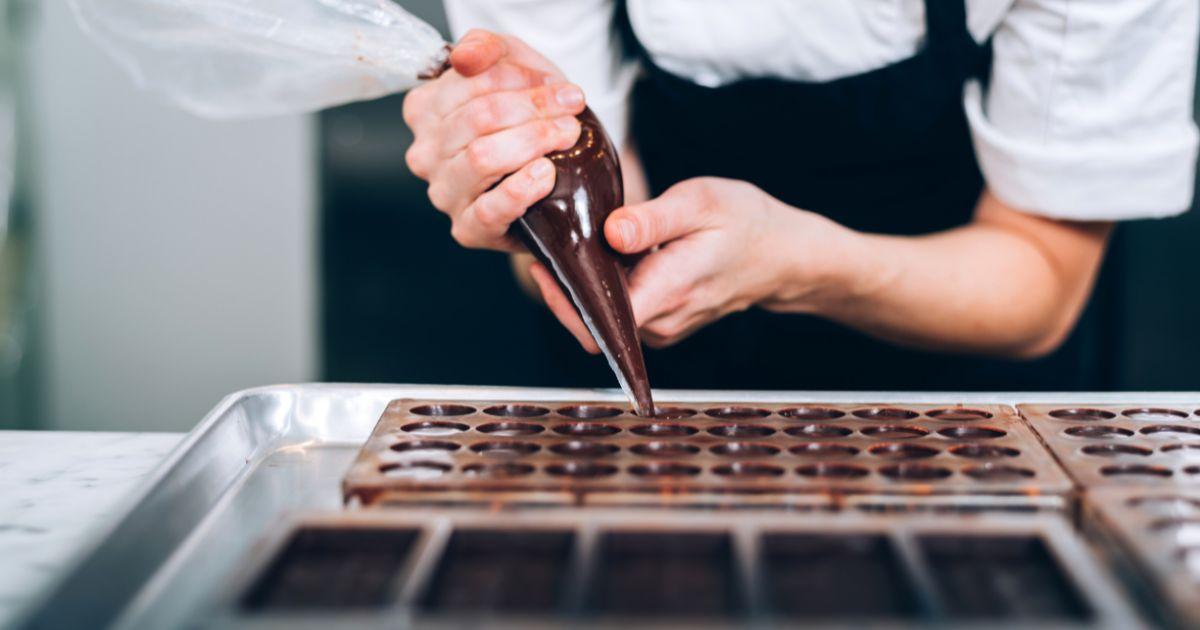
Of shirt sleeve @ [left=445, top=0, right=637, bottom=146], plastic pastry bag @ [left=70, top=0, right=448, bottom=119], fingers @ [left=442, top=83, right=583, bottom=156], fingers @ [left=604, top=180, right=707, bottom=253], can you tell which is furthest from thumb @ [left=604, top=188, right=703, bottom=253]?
shirt sleeve @ [left=445, top=0, right=637, bottom=146]

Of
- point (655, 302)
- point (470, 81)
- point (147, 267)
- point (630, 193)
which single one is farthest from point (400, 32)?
point (147, 267)

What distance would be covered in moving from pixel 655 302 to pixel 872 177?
0.49 meters

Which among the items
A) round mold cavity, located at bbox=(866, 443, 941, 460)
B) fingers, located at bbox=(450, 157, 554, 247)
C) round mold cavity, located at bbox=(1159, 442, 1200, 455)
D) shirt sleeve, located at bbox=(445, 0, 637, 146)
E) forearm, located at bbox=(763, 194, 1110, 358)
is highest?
shirt sleeve, located at bbox=(445, 0, 637, 146)

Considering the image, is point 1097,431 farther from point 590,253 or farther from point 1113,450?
point 590,253

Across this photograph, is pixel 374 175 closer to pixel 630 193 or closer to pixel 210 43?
Result: pixel 630 193

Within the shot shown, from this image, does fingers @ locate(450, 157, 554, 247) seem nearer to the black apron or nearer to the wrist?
the wrist

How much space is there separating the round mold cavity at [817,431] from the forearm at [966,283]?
14.5 inches

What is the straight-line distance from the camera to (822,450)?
823mm

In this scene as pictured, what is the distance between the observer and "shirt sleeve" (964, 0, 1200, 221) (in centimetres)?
115

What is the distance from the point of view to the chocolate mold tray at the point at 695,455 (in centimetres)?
73

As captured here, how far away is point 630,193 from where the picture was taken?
1.41m

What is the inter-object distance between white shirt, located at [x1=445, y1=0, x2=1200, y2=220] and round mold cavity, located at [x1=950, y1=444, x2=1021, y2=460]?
0.50 m

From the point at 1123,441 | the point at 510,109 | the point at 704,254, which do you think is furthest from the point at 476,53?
the point at 1123,441

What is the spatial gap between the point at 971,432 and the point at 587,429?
0.97 ft
